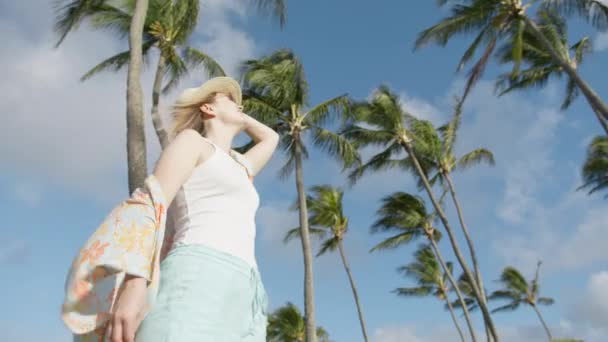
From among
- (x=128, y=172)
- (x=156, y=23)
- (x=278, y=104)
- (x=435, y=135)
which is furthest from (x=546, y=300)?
(x=128, y=172)

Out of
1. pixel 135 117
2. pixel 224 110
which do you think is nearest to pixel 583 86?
pixel 135 117

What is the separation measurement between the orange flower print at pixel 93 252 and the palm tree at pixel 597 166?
32.1 meters

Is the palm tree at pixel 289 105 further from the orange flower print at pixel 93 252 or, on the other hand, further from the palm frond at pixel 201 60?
the orange flower print at pixel 93 252

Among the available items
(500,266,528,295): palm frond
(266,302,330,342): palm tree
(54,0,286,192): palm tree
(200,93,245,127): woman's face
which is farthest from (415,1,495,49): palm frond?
(500,266,528,295): palm frond

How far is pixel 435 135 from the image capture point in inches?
980

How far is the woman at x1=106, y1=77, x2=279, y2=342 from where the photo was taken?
1.51 m

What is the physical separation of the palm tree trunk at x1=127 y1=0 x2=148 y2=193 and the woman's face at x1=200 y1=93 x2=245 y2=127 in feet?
13.0

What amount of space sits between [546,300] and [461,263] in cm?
3335

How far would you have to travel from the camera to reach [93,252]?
145 centimetres

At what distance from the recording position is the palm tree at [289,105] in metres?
18.3

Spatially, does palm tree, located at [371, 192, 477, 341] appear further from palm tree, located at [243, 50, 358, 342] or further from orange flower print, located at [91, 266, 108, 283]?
orange flower print, located at [91, 266, 108, 283]

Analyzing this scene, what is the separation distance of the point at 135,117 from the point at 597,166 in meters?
29.8

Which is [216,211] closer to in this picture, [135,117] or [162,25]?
[135,117]

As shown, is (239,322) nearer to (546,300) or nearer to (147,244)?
(147,244)
